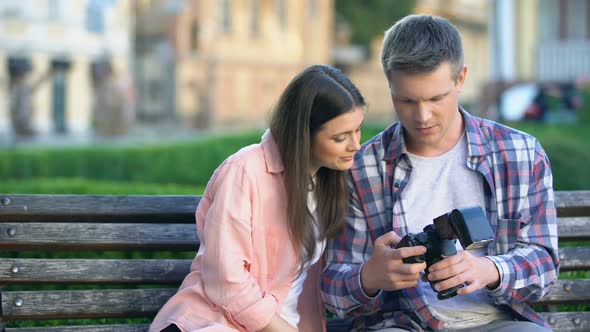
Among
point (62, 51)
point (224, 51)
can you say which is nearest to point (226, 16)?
point (224, 51)

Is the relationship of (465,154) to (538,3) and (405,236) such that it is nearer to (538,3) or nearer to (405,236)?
(405,236)

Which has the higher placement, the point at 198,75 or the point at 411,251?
the point at 411,251

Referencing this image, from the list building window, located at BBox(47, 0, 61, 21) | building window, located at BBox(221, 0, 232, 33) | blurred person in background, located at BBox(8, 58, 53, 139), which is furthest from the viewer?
building window, located at BBox(221, 0, 232, 33)

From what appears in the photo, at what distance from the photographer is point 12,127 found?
24906 millimetres

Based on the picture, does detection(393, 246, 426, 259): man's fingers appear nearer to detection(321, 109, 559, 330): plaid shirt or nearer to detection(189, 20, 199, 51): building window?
detection(321, 109, 559, 330): plaid shirt

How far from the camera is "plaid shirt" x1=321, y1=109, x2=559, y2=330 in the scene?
4.13 meters

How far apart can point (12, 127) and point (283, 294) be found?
71.1 feet

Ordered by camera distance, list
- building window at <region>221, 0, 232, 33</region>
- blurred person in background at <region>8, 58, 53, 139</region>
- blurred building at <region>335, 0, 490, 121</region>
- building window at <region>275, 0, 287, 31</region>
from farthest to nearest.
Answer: blurred building at <region>335, 0, 490, 121</region> < building window at <region>275, 0, 287, 31</region> < building window at <region>221, 0, 232, 33</region> < blurred person in background at <region>8, 58, 53, 139</region>

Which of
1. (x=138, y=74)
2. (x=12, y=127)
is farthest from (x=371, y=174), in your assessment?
(x=138, y=74)

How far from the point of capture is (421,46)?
13.2 feet

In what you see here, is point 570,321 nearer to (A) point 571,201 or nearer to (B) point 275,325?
(A) point 571,201

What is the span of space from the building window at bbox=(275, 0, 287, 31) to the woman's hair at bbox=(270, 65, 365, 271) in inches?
2014

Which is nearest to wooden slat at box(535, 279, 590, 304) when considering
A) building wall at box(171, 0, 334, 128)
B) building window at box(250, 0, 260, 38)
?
building wall at box(171, 0, 334, 128)

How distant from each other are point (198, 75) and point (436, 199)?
42.7 m
